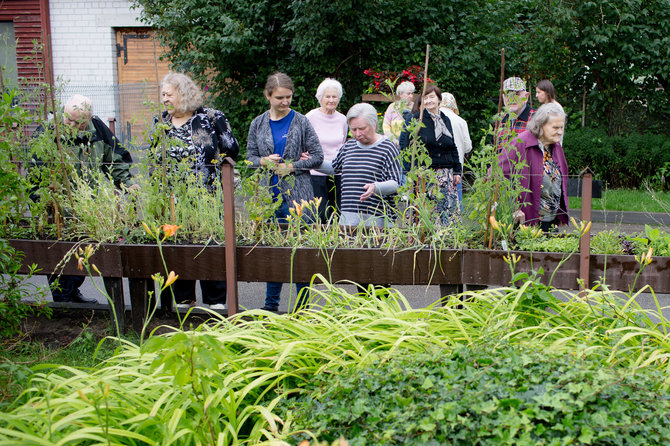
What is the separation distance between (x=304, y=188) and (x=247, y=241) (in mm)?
1052

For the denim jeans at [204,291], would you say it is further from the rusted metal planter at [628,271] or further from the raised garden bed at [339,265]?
the rusted metal planter at [628,271]

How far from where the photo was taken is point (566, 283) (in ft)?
12.6

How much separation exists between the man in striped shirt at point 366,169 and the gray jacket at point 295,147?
45 centimetres

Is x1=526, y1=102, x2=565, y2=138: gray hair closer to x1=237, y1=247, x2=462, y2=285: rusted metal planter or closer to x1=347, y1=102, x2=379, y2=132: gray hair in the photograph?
x1=347, y1=102, x2=379, y2=132: gray hair

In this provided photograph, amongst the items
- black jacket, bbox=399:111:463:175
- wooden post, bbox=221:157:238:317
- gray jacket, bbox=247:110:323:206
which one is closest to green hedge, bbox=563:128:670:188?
black jacket, bbox=399:111:463:175

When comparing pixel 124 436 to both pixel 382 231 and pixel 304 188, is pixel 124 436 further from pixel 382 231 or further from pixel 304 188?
pixel 304 188

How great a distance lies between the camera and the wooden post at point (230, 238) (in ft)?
13.1

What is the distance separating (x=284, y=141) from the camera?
5207 mm

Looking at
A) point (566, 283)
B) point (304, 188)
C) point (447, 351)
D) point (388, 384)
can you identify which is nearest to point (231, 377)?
point (388, 384)

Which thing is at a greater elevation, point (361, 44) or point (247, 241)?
point (361, 44)

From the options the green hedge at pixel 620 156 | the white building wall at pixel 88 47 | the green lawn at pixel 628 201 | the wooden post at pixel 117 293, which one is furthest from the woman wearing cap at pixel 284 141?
the white building wall at pixel 88 47

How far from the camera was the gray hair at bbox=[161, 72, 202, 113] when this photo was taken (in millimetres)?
4895

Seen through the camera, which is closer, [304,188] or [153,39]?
[304,188]

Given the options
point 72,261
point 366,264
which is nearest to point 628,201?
point 366,264
